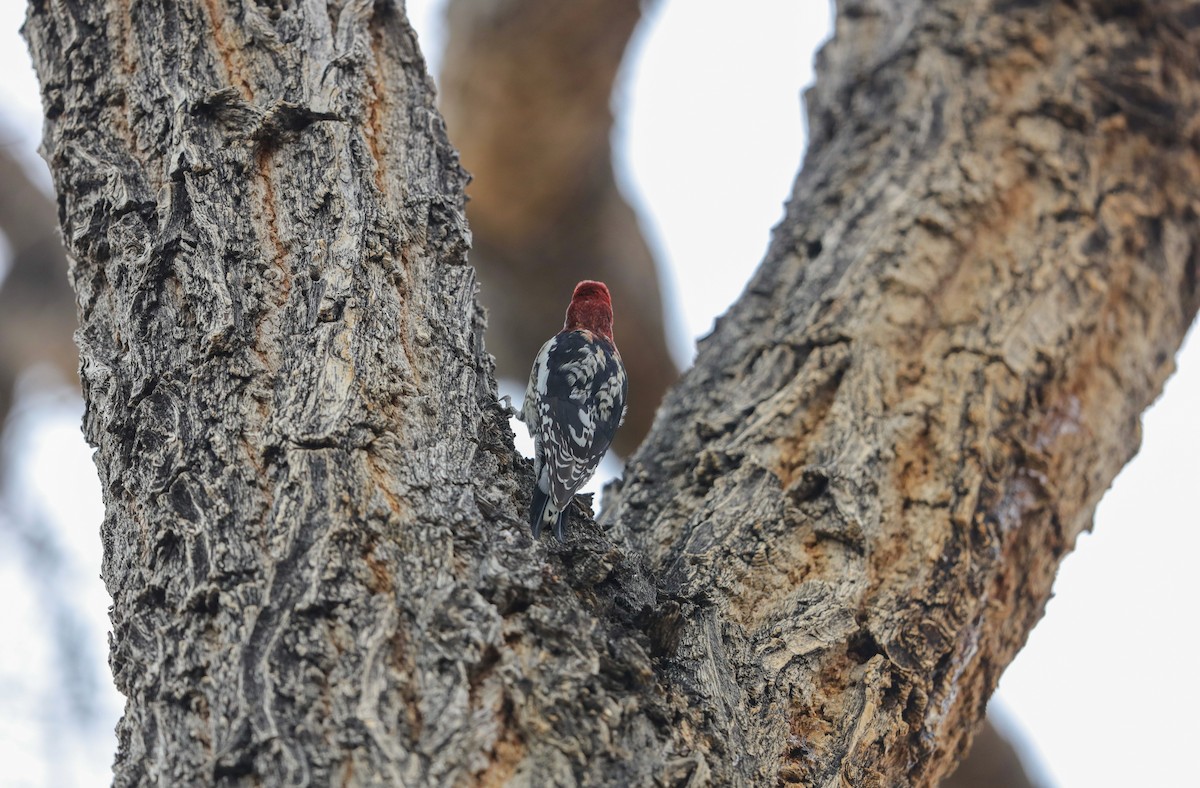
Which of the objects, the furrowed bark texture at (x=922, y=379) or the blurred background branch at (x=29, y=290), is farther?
the blurred background branch at (x=29, y=290)

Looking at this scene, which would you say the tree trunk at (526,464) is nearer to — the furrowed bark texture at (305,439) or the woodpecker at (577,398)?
the furrowed bark texture at (305,439)

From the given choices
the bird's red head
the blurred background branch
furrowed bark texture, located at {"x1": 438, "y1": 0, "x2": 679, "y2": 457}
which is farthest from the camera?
the blurred background branch

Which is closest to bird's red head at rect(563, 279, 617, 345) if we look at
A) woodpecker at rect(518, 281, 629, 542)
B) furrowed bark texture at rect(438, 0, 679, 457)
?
woodpecker at rect(518, 281, 629, 542)

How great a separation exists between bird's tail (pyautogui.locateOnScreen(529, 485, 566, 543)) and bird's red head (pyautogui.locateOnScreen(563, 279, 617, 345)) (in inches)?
76.7

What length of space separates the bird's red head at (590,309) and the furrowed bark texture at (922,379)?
0.96 metres

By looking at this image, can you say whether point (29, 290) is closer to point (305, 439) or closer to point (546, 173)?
point (546, 173)

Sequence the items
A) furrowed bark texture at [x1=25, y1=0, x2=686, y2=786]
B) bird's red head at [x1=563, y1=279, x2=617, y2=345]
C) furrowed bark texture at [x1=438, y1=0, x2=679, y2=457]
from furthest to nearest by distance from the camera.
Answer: furrowed bark texture at [x1=438, y1=0, x2=679, y2=457] → bird's red head at [x1=563, y1=279, x2=617, y2=345] → furrowed bark texture at [x1=25, y1=0, x2=686, y2=786]

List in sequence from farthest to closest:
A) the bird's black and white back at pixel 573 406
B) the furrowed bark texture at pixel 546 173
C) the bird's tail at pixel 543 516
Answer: the furrowed bark texture at pixel 546 173 < the bird's black and white back at pixel 573 406 < the bird's tail at pixel 543 516

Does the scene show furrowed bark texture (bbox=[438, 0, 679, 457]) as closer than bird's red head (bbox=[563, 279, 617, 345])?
No

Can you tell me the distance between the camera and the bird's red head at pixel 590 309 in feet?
13.9

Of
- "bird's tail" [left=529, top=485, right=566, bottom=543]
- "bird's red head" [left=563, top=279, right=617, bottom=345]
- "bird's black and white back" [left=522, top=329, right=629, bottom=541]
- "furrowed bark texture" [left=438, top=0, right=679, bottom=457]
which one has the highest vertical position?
"furrowed bark texture" [left=438, top=0, right=679, bottom=457]

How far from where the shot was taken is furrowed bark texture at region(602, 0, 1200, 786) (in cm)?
231

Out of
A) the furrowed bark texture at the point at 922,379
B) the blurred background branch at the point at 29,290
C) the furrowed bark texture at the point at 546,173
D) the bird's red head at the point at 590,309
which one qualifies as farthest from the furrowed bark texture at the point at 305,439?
the blurred background branch at the point at 29,290

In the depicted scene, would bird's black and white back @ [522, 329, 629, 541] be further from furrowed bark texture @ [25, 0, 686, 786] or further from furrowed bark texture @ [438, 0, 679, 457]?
furrowed bark texture @ [438, 0, 679, 457]
